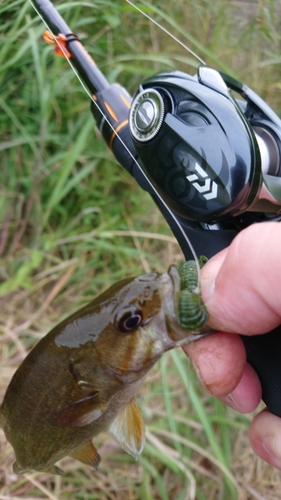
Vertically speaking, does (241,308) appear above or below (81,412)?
above

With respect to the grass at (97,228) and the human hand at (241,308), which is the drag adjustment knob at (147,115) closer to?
the human hand at (241,308)

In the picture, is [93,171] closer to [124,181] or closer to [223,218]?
[124,181]

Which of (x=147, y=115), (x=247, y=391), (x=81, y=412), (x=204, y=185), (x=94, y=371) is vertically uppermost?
(x=147, y=115)

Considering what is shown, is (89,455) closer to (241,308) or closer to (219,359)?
→ (219,359)

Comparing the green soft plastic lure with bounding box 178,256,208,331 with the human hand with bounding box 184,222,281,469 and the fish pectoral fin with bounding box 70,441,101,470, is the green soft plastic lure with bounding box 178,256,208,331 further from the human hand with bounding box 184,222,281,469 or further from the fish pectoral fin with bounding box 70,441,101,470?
the fish pectoral fin with bounding box 70,441,101,470

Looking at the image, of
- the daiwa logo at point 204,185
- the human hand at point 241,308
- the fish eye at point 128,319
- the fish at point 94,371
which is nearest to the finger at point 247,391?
the human hand at point 241,308

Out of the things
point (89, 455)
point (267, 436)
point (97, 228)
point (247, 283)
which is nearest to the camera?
point (247, 283)

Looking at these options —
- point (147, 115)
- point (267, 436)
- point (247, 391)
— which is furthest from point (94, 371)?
point (147, 115)

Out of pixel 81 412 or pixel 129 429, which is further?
pixel 129 429
